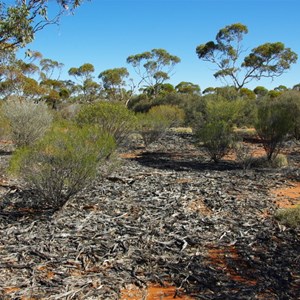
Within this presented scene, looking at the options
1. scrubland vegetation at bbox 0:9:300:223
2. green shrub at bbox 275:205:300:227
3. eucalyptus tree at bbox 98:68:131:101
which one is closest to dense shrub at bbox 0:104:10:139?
scrubland vegetation at bbox 0:9:300:223

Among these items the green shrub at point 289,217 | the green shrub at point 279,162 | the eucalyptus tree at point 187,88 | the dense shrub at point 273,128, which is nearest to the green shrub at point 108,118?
the dense shrub at point 273,128

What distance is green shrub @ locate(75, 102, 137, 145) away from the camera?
13.1m

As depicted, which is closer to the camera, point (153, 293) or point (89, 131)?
point (153, 293)

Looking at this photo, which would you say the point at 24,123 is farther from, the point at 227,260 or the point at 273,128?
the point at 227,260

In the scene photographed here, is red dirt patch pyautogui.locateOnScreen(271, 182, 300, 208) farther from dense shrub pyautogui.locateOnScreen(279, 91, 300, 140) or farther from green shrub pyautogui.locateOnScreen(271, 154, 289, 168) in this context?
dense shrub pyautogui.locateOnScreen(279, 91, 300, 140)

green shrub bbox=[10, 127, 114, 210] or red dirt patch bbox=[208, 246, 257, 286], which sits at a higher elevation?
green shrub bbox=[10, 127, 114, 210]

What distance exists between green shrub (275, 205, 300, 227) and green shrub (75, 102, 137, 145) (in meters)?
7.56

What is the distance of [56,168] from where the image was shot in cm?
682

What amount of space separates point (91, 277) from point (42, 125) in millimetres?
10347

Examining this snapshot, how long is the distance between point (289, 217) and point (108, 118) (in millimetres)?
7950

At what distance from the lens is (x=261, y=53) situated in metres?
36.3

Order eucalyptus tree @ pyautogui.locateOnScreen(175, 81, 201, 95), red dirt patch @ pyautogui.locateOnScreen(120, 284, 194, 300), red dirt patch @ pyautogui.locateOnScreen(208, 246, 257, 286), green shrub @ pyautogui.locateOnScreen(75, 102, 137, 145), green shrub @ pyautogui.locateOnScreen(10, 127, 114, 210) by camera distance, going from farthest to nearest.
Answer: eucalyptus tree @ pyautogui.locateOnScreen(175, 81, 201, 95)
green shrub @ pyautogui.locateOnScreen(75, 102, 137, 145)
green shrub @ pyautogui.locateOnScreen(10, 127, 114, 210)
red dirt patch @ pyautogui.locateOnScreen(208, 246, 257, 286)
red dirt patch @ pyautogui.locateOnScreen(120, 284, 194, 300)

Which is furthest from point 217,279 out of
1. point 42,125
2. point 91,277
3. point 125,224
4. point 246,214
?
point 42,125

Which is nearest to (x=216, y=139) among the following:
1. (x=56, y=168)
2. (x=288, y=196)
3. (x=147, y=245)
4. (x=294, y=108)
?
(x=288, y=196)
